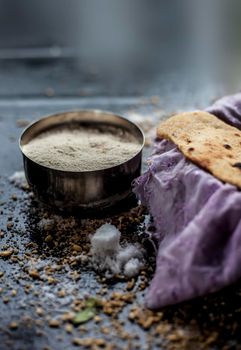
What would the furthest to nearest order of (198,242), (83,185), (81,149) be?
(81,149), (83,185), (198,242)

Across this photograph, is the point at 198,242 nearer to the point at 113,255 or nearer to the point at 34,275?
the point at 113,255

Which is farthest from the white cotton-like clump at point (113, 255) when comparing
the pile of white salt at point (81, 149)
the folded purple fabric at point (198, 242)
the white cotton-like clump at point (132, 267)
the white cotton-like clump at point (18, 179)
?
the white cotton-like clump at point (18, 179)

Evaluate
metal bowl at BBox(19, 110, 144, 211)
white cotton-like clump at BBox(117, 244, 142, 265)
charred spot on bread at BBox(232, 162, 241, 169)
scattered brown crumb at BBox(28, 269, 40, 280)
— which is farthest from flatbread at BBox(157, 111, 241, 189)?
scattered brown crumb at BBox(28, 269, 40, 280)

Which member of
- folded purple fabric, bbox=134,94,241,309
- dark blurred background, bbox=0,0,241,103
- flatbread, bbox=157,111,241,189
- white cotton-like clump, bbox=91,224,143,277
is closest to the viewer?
folded purple fabric, bbox=134,94,241,309

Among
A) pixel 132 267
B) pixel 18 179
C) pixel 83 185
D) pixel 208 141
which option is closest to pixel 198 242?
pixel 132 267

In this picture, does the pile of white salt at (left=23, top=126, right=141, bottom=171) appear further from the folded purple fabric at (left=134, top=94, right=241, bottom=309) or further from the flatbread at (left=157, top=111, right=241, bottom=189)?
the folded purple fabric at (left=134, top=94, right=241, bottom=309)

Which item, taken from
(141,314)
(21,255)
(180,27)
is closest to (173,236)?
(141,314)
